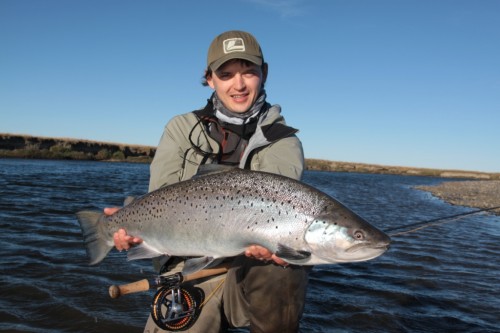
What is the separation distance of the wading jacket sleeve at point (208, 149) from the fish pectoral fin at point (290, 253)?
86 cm

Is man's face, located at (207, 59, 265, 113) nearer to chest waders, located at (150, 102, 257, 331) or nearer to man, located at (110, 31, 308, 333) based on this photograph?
man, located at (110, 31, 308, 333)

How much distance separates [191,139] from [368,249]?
194 cm

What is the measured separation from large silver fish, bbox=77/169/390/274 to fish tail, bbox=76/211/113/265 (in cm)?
29

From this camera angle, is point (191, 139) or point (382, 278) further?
point (382, 278)

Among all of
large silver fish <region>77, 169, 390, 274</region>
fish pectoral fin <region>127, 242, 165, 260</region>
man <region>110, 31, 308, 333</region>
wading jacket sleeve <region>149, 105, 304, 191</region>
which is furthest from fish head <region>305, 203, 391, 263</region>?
fish pectoral fin <region>127, 242, 165, 260</region>

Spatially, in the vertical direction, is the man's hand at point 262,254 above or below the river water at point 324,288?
above

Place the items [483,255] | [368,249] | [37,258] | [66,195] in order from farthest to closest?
[66,195] < [483,255] < [37,258] < [368,249]

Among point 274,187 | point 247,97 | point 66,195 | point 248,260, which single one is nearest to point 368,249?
point 274,187

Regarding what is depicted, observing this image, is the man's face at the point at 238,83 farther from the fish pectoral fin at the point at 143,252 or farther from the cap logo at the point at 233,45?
the fish pectoral fin at the point at 143,252

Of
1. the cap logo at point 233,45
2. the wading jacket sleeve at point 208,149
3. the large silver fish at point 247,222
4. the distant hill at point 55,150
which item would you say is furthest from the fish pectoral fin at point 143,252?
the distant hill at point 55,150

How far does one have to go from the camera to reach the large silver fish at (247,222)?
3051 mm

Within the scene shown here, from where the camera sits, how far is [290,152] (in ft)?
12.7

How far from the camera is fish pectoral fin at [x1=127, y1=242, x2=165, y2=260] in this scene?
3575 mm

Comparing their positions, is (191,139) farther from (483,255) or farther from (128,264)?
(483,255)
